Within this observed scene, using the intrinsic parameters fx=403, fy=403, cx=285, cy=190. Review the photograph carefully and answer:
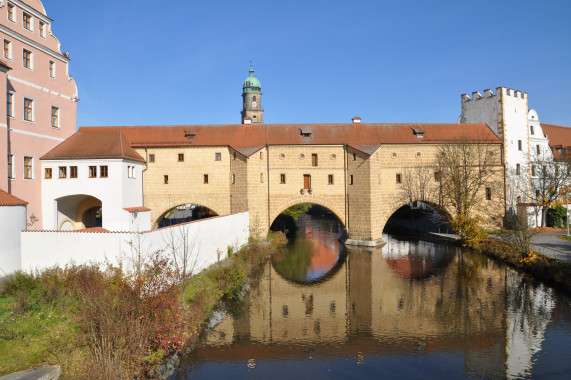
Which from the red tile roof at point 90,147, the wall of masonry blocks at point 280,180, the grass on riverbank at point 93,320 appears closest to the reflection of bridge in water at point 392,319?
the grass on riverbank at point 93,320

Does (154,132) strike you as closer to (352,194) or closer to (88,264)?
(352,194)

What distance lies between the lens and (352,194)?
2844cm

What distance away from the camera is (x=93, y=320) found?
9.29 meters

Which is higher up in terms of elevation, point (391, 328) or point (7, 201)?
point (7, 201)

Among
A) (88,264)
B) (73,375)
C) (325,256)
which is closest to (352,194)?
(325,256)

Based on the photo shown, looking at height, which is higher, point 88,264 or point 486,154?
point 486,154

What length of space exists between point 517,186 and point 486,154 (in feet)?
13.6

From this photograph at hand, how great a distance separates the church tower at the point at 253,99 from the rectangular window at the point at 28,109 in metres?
48.3

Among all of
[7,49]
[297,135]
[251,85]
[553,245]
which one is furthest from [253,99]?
[553,245]

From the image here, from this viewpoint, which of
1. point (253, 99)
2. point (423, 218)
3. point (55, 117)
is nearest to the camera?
point (55, 117)

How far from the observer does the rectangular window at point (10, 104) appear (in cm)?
1873

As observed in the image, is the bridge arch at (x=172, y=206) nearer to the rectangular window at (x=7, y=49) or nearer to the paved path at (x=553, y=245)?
the rectangular window at (x=7, y=49)

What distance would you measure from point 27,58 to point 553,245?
1178 inches

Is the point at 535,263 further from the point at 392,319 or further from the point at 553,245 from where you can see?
the point at 392,319
